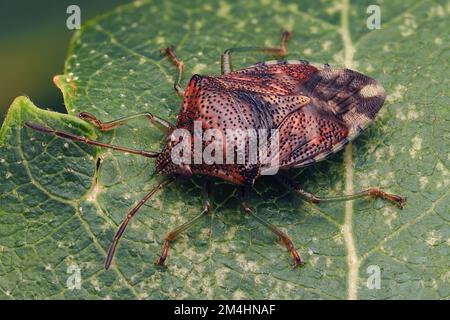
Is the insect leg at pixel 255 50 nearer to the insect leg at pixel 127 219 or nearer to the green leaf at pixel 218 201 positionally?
the green leaf at pixel 218 201

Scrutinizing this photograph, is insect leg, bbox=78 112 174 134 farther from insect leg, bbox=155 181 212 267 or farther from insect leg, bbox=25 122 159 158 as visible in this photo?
insect leg, bbox=155 181 212 267

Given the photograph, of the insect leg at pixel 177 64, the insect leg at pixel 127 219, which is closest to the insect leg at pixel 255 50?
the insect leg at pixel 177 64

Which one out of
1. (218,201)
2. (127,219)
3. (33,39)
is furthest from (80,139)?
(33,39)

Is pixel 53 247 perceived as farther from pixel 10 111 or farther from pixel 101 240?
pixel 10 111

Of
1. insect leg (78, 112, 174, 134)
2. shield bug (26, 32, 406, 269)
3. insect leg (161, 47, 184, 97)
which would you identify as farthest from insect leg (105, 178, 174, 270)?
insect leg (161, 47, 184, 97)

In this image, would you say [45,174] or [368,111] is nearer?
[45,174]

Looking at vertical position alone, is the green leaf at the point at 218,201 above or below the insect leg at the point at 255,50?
below
